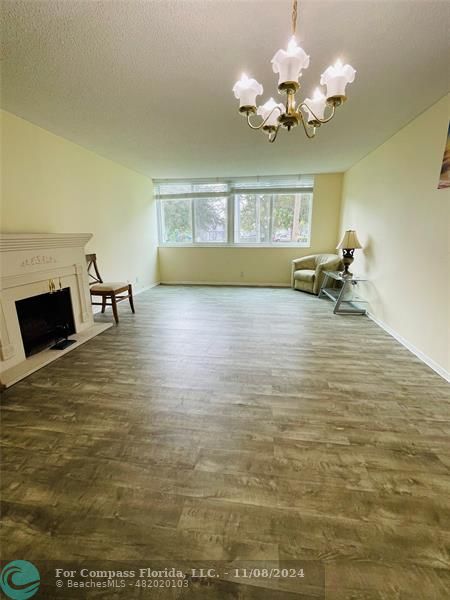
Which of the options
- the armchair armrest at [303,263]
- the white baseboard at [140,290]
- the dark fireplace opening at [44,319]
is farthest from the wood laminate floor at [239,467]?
the armchair armrest at [303,263]

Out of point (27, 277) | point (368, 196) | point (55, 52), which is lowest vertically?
point (27, 277)

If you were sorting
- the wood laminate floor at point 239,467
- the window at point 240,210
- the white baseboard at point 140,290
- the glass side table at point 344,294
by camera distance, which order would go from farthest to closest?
the window at point 240,210
the white baseboard at point 140,290
the glass side table at point 344,294
the wood laminate floor at point 239,467

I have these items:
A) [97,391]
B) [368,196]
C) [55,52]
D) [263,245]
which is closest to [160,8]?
[55,52]

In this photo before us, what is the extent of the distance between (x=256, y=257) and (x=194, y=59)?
14.7ft

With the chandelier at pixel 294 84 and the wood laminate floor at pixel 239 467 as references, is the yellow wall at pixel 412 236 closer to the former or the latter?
the wood laminate floor at pixel 239 467

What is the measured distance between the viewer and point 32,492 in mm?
1316

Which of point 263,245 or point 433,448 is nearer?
point 433,448

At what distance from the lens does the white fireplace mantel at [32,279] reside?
7.79ft

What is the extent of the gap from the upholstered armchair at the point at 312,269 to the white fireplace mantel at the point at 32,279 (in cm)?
398

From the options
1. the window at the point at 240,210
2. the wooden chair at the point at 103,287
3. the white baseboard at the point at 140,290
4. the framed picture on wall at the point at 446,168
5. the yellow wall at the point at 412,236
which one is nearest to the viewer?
the framed picture on wall at the point at 446,168

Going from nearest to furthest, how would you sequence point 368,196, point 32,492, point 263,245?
point 32,492 < point 368,196 < point 263,245

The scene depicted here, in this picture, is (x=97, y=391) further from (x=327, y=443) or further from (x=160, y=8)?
(x=160, y=8)

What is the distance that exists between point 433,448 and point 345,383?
0.73 metres

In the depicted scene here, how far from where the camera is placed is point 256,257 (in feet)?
20.1
